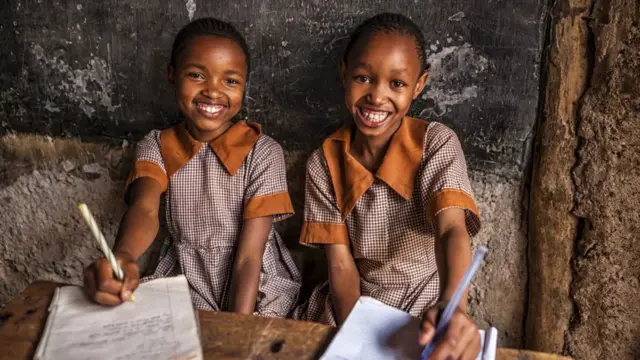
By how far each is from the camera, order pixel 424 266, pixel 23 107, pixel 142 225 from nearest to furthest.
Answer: pixel 142 225 < pixel 424 266 < pixel 23 107

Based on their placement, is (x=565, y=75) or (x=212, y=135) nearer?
(x=565, y=75)

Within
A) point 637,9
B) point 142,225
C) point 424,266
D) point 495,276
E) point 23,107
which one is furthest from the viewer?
point 23,107

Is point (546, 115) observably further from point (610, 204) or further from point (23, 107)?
point (23, 107)

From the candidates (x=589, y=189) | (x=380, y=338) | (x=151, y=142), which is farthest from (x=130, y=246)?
(x=589, y=189)

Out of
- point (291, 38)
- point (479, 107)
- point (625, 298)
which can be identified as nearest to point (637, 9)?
point (479, 107)

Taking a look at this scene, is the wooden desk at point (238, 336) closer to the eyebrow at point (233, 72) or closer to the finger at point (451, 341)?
the finger at point (451, 341)

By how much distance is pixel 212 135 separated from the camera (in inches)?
69.0

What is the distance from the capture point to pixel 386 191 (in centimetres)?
161

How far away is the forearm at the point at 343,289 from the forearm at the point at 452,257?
0.35 meters

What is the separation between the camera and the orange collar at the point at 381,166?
1.57 metres

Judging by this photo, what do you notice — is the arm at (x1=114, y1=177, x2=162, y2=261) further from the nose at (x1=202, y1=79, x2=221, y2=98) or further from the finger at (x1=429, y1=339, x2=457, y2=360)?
the finger at (x1=429, y1=339, x2=457, y2=360)

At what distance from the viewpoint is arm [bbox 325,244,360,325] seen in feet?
5.31

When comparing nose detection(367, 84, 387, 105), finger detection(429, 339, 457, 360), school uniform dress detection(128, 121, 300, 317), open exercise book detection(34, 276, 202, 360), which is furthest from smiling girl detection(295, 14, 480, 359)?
open exercise book detection(34, 276, 202, 360)

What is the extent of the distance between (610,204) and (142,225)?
1299 millimetres
